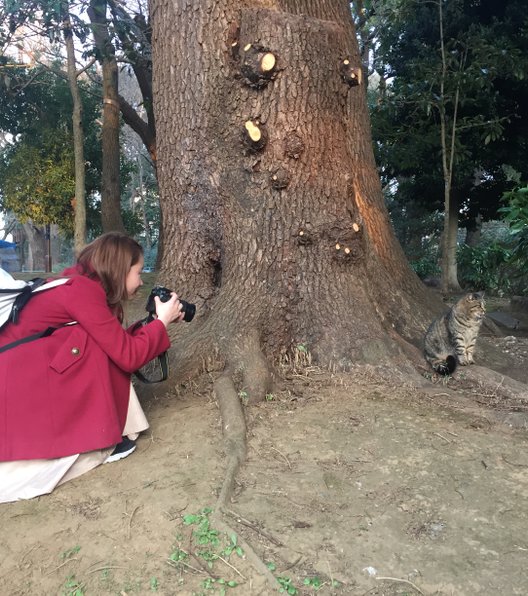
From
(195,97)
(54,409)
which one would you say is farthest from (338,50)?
(54,409)

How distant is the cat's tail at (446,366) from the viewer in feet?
13.8

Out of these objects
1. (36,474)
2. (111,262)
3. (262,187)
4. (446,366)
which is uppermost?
(262,187)

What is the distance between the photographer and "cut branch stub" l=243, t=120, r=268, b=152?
3.99 m

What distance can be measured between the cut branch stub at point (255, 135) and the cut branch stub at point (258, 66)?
290 mm

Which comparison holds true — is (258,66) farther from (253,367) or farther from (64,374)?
(64,374)

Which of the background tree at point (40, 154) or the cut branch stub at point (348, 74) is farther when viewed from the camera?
the background tree at point (40, 154)

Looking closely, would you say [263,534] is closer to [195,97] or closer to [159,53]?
[195,97]

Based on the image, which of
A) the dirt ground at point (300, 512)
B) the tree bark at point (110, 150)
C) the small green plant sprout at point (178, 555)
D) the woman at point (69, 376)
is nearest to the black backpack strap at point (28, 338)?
the woman at point (69, 376)

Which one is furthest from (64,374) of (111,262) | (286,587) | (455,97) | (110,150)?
(110,150)

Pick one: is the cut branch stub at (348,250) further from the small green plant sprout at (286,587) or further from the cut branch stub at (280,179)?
the small green plant sprout at (286,587)

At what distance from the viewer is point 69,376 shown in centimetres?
262

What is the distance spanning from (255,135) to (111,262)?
1.72 meters

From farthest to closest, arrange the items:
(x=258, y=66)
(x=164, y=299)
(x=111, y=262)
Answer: (x=258, y=66)
(x=164, y=299)
(x=111, y=262)

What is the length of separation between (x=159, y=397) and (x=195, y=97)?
2.33m
